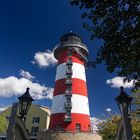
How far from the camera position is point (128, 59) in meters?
8.87

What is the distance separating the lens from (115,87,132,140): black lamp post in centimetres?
699

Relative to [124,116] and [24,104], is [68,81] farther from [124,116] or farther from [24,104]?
[124,116]

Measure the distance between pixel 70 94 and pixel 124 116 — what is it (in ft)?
88.8

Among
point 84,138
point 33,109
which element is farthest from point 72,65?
point 33,109

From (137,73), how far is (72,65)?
27.9 metres

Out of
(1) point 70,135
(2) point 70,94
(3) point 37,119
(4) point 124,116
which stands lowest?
(4) point 124,116

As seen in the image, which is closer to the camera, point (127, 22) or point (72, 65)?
point (127, 22)

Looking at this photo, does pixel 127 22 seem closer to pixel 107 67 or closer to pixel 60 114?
pixel 107 67

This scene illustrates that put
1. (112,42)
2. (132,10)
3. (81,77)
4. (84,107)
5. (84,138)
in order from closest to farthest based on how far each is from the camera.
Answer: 1. (132,10)
2. (112,42)
3. (84,138)
4. (84,107)
5. (81,77)

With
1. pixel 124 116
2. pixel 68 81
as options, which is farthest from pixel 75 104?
pixel 124 116

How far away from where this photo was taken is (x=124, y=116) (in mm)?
7309

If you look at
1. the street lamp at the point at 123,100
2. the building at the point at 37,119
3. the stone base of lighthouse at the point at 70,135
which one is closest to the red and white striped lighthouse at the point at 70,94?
the stone base of lighthouse at the point at 70,135

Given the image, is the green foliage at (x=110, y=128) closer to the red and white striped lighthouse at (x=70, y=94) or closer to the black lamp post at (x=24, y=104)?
the red and white striped lighthouse at (x=70, y=94)

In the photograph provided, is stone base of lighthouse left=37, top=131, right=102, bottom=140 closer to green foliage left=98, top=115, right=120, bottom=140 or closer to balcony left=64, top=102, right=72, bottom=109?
green foliage left=98, top=115, right=120, bottom=140
